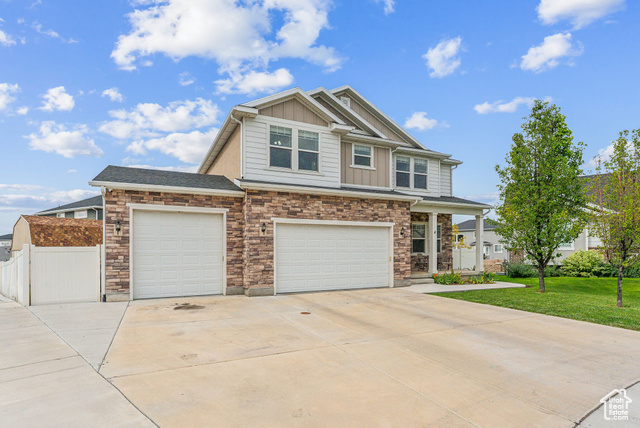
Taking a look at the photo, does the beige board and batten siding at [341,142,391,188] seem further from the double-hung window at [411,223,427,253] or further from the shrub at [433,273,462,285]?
the shrub at [433,273,462,285]

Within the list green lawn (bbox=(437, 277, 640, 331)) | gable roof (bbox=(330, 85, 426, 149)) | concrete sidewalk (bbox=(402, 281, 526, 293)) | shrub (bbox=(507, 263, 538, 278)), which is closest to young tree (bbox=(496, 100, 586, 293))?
green lawn (bbox=(437, 277, 640, 331))

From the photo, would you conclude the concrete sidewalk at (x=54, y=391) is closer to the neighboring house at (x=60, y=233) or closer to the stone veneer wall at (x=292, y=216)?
the stone veneer wall at (x=292, y=216)

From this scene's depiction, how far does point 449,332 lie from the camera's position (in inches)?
269

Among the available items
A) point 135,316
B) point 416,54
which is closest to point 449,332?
point 135,316

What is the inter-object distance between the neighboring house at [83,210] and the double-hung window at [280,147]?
67.5 feet

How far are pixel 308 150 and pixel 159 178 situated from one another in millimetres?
5124

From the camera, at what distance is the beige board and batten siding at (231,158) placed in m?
12.2

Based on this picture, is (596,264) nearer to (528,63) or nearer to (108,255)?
(528,63)

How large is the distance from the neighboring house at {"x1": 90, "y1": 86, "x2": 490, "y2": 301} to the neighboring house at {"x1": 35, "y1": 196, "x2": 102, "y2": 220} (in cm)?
1769

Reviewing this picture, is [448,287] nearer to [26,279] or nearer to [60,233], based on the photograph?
[26,279]

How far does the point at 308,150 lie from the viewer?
12539mm

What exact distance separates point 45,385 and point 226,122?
391 inches

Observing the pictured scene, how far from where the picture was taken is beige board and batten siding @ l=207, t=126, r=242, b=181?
40.0ft

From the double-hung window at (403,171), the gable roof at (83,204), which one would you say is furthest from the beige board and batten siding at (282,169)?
the gable roof at (83,204)
